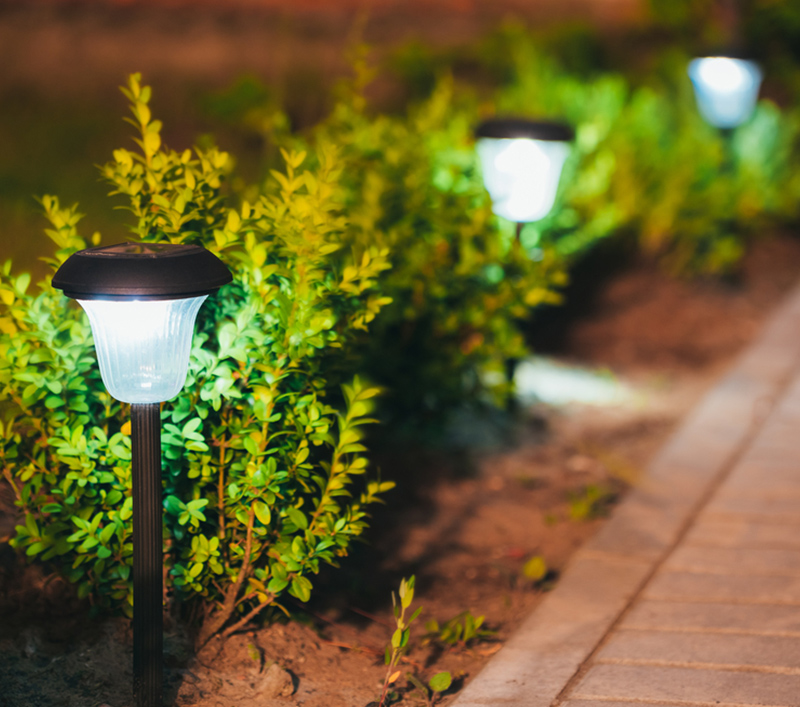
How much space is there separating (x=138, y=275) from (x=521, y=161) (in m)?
2.94

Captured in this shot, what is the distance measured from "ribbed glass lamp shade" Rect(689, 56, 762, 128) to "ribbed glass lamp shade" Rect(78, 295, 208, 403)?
671 centimetres

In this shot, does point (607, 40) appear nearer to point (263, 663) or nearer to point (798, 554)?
point (798, 554)

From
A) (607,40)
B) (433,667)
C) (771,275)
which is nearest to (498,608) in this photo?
(433,667)

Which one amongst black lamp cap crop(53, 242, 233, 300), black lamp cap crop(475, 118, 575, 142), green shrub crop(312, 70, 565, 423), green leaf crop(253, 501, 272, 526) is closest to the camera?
black lamp cap crop(53, 242, 233, 300)

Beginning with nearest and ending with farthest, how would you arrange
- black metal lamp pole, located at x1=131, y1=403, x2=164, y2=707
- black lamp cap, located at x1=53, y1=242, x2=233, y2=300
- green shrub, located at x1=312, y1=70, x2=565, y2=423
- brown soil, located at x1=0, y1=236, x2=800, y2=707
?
black lamp cap, located at x1=53, y1=242, x2=233, y2=300, black metal lamp pole, located at x1=131, y1=403, x2=164, y2=707, brown soil, located at x1=0, y1=236, x2=800, y2=707, green shrub, located at x1=312, y1=70, x2=565, y2=423

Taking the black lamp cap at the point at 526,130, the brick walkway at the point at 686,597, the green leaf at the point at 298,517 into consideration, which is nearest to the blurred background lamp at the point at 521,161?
the black lamp cap at the point at 526,130

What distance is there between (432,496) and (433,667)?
4.70 feet

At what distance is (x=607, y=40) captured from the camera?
1345 cm

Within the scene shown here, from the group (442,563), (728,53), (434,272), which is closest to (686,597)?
(442,563)

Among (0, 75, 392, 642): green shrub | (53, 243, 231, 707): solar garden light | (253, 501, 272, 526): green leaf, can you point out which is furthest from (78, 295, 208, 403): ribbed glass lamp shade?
(253, 501, 272, 526): green leaf

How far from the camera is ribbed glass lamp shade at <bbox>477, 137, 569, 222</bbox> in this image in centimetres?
461

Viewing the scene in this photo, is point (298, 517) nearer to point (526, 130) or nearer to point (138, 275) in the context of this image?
point (138, 275)

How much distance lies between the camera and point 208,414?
2.61m

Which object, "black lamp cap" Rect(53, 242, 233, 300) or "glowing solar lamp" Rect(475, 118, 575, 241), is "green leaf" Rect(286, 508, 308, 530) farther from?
"glowing solar lamp" Rect(475, 118, 575, 241)
